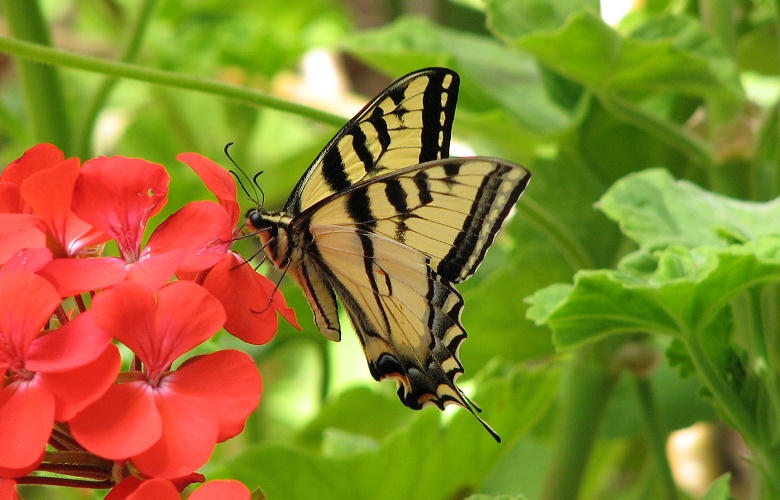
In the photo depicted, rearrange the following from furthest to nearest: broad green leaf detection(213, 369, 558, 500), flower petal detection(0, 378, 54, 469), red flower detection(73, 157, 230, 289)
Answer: broad green leaf detection(213, 369, 558, 500)
red flower detection(73, 157, 230, 289)
flower petal detection(0, 378, 54, 469)

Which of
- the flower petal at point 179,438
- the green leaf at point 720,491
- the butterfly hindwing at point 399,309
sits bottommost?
the green leaf at point 720,491

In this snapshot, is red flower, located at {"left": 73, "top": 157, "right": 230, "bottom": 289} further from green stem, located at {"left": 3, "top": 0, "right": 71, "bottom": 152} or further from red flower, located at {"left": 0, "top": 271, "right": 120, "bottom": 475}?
green stem, located at {"left": 3, "top": 0, "right": 71, "bottom": 152}

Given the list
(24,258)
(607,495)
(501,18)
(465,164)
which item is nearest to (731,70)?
(501,18)

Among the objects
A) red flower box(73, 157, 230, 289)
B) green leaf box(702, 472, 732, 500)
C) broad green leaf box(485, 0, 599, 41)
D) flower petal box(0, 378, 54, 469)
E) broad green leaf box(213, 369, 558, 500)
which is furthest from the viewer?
broad green leaf box(485, 0, 599, 41)

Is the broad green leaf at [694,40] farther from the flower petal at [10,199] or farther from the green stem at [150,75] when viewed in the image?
the flower petal at [10,199]

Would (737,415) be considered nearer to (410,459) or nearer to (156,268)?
(410,459)

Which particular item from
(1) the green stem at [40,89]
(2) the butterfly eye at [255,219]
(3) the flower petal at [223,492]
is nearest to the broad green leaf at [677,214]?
(2) the butterfly eye at [255,219]

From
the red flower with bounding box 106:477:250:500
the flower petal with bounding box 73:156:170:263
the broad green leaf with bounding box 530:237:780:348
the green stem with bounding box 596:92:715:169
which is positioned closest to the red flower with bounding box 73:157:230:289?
the flower petal with bounding box 73:156:170:263
